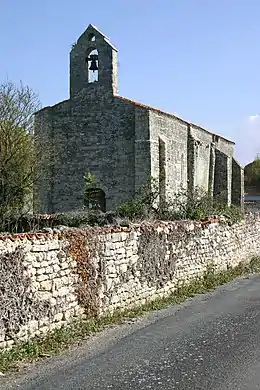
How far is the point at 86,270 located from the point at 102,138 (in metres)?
21.2

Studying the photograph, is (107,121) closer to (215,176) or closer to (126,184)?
(126,184)

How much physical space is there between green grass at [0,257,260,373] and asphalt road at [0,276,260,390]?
0.66 feet

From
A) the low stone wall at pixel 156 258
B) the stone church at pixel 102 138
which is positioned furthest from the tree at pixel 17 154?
the low stone wall at pixel 156 258

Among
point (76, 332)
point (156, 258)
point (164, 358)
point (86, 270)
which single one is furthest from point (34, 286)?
point (156, 258)

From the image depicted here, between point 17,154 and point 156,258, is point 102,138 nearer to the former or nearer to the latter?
point 17,154

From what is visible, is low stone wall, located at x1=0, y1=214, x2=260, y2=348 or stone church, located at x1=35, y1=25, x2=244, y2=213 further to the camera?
stone church, located at x1=35, y1=25, x2=244, y2=213

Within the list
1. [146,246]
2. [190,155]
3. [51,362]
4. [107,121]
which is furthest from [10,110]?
[51,362]

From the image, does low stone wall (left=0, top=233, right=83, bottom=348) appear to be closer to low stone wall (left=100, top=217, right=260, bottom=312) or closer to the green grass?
the green grass

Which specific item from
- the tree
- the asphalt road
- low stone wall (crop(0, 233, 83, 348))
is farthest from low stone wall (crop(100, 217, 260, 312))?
the tree

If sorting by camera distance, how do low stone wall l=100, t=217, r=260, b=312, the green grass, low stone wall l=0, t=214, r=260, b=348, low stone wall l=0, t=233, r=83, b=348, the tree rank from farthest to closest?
the tree
low stone wall l=100, t=217, r=260, b=312
low stone wall l=0, t=214, r=260, b=348
low stone wall l=0, t=233, r=83, b=348
the green grass

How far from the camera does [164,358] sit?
7316 mm

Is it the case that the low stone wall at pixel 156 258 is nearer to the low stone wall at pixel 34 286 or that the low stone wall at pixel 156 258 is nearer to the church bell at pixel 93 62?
the low stone wall at pixel 34 286

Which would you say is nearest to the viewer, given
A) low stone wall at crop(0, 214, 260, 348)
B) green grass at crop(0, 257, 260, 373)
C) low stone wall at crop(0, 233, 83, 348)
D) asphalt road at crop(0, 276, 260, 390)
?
asphalt road at crop(0, 276, 260, 390)

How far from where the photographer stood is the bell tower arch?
96.7ft
